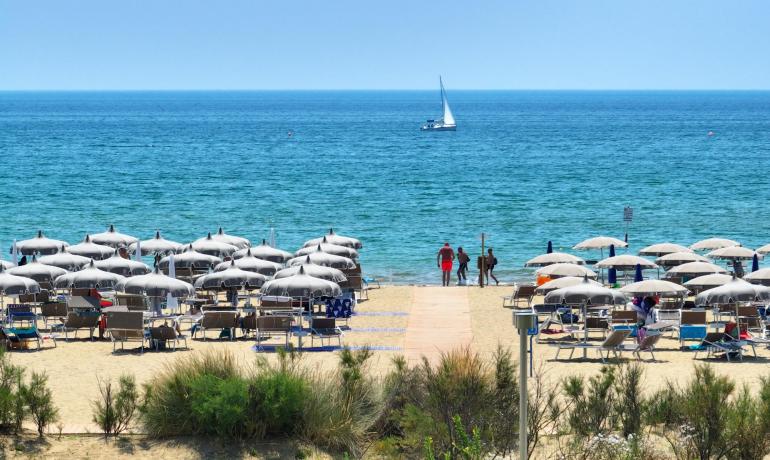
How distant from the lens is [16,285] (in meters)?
22.1

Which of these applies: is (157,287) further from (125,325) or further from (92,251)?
(92,251)

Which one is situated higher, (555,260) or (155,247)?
(155,247)

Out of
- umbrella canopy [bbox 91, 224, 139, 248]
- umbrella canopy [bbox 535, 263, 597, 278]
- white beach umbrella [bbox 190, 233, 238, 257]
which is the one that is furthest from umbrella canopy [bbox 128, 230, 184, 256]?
umbrella canopy [bbox 535, 263, 597, 278]

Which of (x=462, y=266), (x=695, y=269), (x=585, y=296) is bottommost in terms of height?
(x=462, y=266)

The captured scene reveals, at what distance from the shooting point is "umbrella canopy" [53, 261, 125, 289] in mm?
23281

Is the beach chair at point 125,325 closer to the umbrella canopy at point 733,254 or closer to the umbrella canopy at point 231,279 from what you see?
the umbrella canopy at point 231,279

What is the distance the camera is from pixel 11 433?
14.4 meters

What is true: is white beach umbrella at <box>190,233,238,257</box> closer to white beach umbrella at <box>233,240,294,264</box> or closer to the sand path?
white beach umbrella at <box>233,240,294,264</box>

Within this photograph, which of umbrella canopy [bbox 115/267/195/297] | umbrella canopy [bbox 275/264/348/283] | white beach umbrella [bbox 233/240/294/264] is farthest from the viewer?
white beach umbrella [bbox 233/240/294/264]

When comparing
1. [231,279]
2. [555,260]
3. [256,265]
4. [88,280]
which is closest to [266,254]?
[256,265]

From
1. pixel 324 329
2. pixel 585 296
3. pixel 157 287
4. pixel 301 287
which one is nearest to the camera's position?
pixel 324 329

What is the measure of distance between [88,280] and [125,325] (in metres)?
2.95

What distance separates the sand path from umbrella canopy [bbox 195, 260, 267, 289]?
3368 millimetres

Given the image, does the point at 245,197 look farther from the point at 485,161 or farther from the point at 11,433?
the point at 11,433
